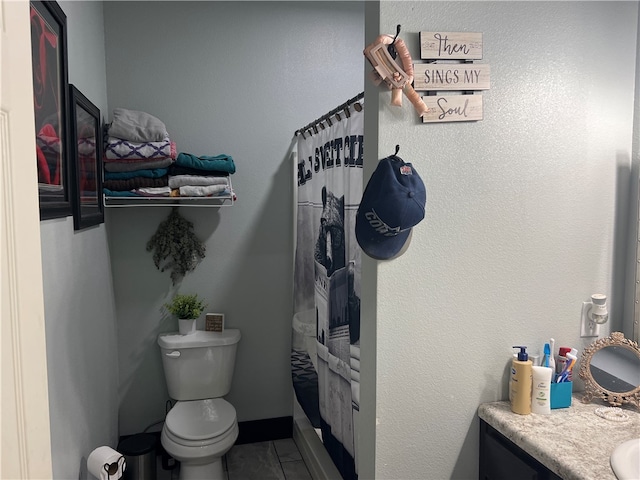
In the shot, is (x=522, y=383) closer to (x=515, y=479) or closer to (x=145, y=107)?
(x=515, y=479)

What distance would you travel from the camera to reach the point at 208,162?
2.64 meters

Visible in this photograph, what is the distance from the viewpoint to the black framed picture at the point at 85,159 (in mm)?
1744

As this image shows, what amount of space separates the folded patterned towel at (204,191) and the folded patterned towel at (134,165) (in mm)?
162

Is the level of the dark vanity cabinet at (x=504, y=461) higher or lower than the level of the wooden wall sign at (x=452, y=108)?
lower

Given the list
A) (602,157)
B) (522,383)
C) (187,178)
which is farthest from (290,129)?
(522,383)

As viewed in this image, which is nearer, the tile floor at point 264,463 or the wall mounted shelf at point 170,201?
the wall mounted shelf at point 170,201

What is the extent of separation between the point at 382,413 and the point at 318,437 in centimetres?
136

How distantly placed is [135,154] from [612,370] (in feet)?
7.34

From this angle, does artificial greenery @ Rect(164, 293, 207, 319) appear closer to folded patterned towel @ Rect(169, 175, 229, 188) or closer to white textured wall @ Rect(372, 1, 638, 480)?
folded patterned towel @ Rect(169, 175, 229, 188)

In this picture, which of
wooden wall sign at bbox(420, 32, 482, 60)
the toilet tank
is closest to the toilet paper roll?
the toilet tank

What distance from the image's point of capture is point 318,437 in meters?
2.77

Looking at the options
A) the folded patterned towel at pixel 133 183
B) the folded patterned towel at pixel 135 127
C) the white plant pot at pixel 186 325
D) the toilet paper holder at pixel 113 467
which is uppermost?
the folded patterned towel at pixel 135 127

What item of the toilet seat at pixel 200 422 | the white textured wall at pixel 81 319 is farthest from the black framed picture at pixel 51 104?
the toilet seat at pixel 200 422

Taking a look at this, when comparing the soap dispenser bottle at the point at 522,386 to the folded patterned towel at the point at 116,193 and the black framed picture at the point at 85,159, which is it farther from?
the folded patterned towel at the point at 116,193
